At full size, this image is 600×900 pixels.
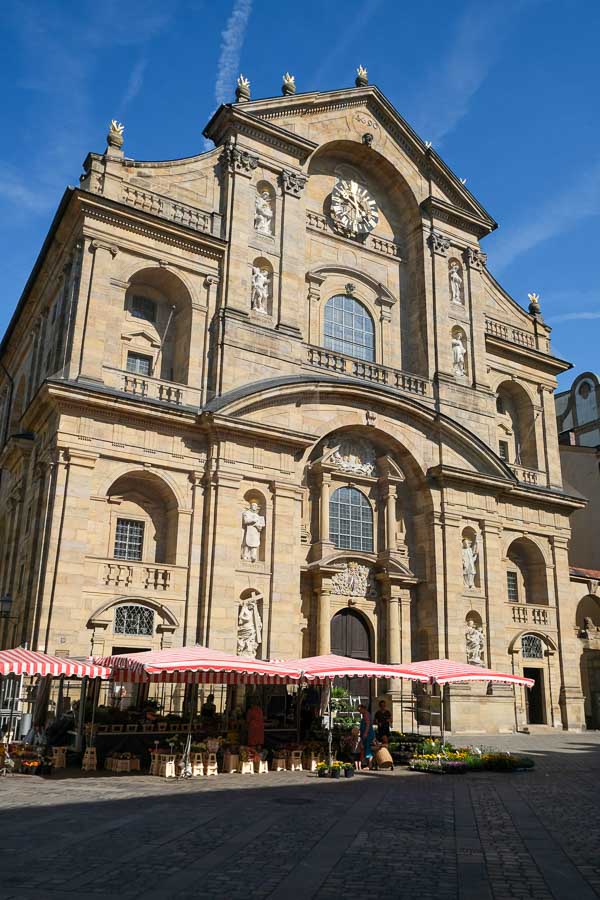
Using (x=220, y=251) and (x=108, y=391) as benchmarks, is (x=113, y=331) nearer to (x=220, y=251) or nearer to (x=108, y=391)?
(x=108, y=391)

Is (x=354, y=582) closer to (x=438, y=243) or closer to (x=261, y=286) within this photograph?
(x=261, y=286)

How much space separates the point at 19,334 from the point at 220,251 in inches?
518

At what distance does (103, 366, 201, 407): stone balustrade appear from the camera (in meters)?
24.8

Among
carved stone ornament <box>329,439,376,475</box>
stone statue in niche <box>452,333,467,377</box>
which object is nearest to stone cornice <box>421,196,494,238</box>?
stone statue in niche <box>452,333,467,377</box>

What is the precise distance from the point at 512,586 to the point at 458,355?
33.7 ft

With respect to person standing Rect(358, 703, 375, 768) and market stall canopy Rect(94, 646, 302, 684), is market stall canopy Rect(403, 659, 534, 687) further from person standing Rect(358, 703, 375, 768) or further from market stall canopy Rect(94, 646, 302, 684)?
market stall canopy Rect(94, 646, 302, 684)

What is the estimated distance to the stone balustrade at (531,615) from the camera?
32594 millimetres

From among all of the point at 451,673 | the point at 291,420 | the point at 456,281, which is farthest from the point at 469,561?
the point at 456,281

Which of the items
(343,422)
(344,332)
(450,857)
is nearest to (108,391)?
(343,422)

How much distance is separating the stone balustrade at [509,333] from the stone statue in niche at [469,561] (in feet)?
33.4

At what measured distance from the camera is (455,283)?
117 ft

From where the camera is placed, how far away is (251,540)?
25703 mm

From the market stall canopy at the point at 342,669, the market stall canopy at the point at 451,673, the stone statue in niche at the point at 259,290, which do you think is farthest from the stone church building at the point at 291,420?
the market stall canopy at the point at 451,673

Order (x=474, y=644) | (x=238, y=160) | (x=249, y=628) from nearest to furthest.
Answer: (x=249, y=628)
(x=238, y=160)
(x=474, y=644)
